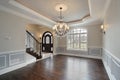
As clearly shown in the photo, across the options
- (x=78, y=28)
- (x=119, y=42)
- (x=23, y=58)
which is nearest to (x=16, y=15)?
(x=23, y=58)

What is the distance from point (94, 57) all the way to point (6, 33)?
5911 mm

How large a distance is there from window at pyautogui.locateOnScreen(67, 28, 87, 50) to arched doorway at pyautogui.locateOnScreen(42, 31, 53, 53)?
1973 millimetres

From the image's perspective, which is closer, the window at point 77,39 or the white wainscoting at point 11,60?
the white wainscoting at point 11,60

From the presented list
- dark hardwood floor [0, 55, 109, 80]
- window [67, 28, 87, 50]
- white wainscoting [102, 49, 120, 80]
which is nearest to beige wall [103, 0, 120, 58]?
white wainscoting [102, 49, 120, 80]

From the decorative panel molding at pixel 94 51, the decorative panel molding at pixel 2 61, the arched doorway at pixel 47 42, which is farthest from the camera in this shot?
the arched doorway at pixel 47 42

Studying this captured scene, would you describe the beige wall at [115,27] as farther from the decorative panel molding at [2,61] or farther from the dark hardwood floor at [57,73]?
the decorative panel molding at [2,61]

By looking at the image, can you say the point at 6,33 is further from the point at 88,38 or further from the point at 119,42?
the point at 88,38

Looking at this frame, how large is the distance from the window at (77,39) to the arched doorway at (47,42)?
197 cm

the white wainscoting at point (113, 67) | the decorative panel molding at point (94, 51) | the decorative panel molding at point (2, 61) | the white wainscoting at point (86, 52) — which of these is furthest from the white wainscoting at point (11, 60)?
the decorative panel molding at point (94, 51)

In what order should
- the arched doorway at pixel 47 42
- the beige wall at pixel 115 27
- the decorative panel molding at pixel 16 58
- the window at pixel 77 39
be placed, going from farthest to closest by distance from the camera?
the arched doorway at pixel 47 42 < the window at pixel 77 39 < the decorative panel molding at pixel 16 58 < the beige wall at pixel 115 27

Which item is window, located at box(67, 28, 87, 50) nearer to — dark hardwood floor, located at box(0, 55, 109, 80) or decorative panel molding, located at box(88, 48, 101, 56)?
decorative panel molding, located at box(88, 48, 101, 56)

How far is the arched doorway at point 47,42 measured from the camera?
9064 millimetres

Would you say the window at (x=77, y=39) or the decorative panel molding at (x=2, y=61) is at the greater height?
the window at (x=77, y=39)

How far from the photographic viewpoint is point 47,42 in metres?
9.30
